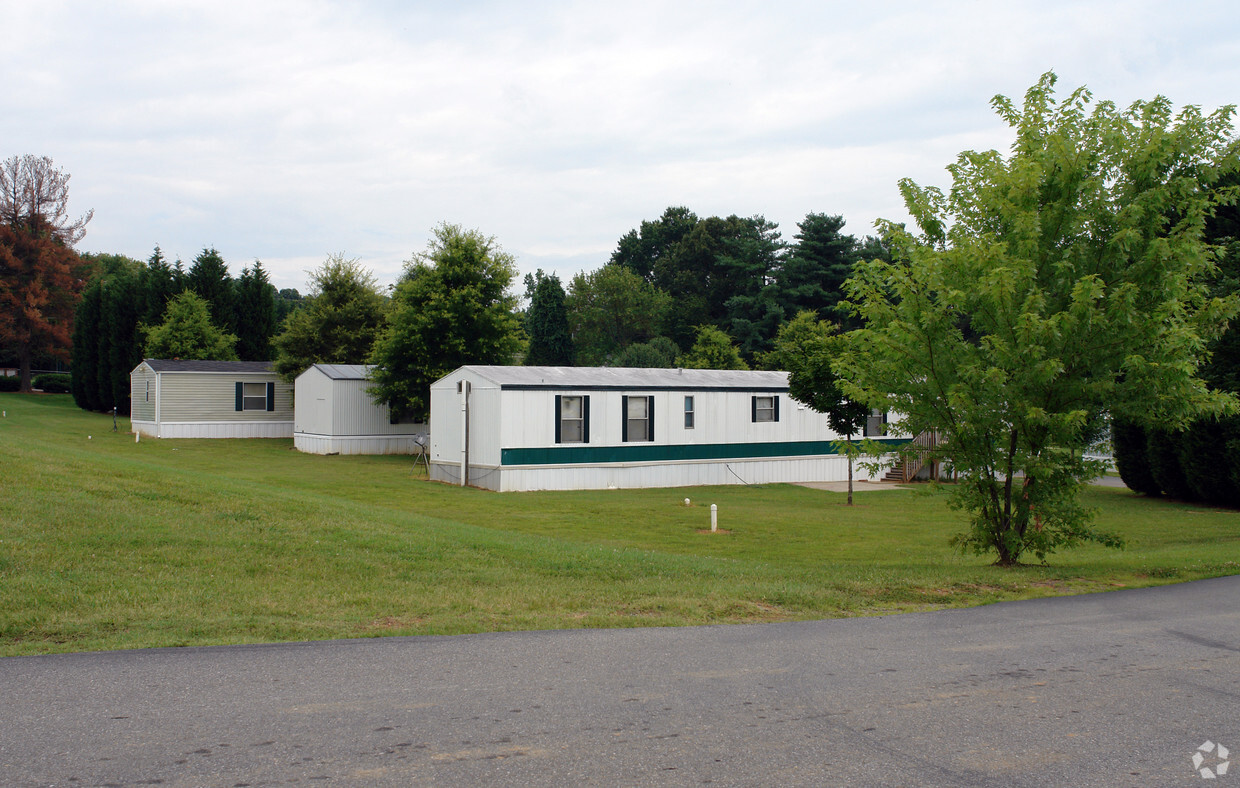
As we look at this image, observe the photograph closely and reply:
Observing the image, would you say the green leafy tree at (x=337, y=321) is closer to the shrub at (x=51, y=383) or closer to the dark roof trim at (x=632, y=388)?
the dark roof trim at (x=632, y=388)

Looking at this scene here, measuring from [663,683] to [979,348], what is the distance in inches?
292

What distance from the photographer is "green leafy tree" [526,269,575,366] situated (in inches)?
2258

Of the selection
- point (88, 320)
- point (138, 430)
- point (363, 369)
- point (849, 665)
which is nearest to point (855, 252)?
point (363, 369)

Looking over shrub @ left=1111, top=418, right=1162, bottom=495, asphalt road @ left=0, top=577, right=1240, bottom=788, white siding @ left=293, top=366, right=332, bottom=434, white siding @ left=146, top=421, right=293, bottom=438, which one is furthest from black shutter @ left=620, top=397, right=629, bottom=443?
white siding @ left=146, top=421, right=293, bottom=438

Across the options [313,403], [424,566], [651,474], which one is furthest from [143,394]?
[424,566]

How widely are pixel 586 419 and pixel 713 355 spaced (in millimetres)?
22148

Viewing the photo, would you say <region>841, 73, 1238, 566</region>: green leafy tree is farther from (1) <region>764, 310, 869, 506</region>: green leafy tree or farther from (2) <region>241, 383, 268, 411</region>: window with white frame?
(2) <region>241, 383, 268, 411</region>: window with white frame

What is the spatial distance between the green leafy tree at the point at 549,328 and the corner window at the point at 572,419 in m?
33.0

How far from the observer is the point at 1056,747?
4660 millimetres

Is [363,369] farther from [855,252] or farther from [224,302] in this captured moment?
[855,252]

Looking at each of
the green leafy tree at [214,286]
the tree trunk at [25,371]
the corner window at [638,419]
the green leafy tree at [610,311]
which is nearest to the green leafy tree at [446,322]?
the corner window at [638,419]

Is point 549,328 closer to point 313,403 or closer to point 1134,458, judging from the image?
point 313,403

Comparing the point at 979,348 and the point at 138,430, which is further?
the point at 138,430

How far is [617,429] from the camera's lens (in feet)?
79.5
